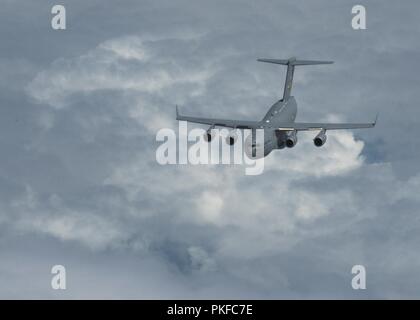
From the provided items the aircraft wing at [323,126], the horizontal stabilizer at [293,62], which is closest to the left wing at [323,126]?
the aircraft wing at [323,126]

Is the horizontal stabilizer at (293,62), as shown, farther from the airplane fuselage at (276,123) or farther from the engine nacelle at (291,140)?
the engine nacelle at (291,140)

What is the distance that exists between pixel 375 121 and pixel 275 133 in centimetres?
1280

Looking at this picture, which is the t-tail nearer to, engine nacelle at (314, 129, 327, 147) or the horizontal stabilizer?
the horizontal stabilizer

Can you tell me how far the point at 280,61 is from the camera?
166 m

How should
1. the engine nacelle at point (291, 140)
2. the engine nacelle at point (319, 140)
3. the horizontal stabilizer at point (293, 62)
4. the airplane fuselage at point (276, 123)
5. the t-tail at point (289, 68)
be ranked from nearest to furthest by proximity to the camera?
the airplane fuselage at point (276, 123) → the engine nacelle at point (319, 140) → the engine nacelle at point (291, 140) → the horizontal stabilizer at point (293, 62) → the t-tail at point (289, 68)

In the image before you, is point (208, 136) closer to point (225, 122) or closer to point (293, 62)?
point (225, 122)

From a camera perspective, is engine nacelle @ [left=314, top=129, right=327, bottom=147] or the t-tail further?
the t-tail

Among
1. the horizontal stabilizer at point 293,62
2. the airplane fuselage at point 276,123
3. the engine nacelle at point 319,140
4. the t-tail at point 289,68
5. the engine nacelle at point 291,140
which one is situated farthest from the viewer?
the t-tail at point 289,68

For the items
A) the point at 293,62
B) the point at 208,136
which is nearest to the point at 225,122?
the point at 208,136

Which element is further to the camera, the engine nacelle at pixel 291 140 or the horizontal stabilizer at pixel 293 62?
the horizontal stabilizer at pixel 293 62

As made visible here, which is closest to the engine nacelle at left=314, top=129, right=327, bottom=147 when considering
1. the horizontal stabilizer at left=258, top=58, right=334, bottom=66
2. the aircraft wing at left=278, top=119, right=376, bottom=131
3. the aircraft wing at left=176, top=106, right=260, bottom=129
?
the aircraft wing at left=278, top=119, right=376, bottom=131
